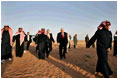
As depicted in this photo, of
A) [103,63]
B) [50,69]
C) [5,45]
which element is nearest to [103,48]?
[103,63]

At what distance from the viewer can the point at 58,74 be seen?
5332mm

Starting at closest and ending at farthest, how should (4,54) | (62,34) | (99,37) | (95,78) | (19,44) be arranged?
1. (95,78)
2. (99,37)
3. (4,54)
4. (62,34)
5. (19,44)

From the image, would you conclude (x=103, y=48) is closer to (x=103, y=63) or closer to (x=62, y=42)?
(x=103, y=63)

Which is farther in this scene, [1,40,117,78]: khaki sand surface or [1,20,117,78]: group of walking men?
[1,40,117,78]: khaki sand surface

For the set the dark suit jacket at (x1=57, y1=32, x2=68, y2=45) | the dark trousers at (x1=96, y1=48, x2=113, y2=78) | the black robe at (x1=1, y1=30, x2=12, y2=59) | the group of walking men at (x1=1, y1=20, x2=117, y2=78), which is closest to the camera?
the dark trousers at (x1=96, y1=48, x2=113, y2=78)

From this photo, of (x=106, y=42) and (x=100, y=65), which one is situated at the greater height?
(x=106, y=42)

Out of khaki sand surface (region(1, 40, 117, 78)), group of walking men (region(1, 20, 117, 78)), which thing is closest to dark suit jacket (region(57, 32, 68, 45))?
group of walking men (region(1, 20, 117, 78))

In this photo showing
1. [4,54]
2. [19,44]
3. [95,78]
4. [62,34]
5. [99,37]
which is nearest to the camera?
[95,78]

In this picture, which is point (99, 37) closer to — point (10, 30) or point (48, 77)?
point (48, 77)

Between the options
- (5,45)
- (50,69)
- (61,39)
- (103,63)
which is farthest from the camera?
(61,39)

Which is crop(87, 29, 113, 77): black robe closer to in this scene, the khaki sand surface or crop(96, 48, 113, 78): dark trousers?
crop(96, 48, 113, 78): dark trousers

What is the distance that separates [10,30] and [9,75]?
3.84m

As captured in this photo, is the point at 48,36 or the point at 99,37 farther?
the point at 48,36

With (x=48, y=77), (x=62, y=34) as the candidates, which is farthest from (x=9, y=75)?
(x=62, y=34)
